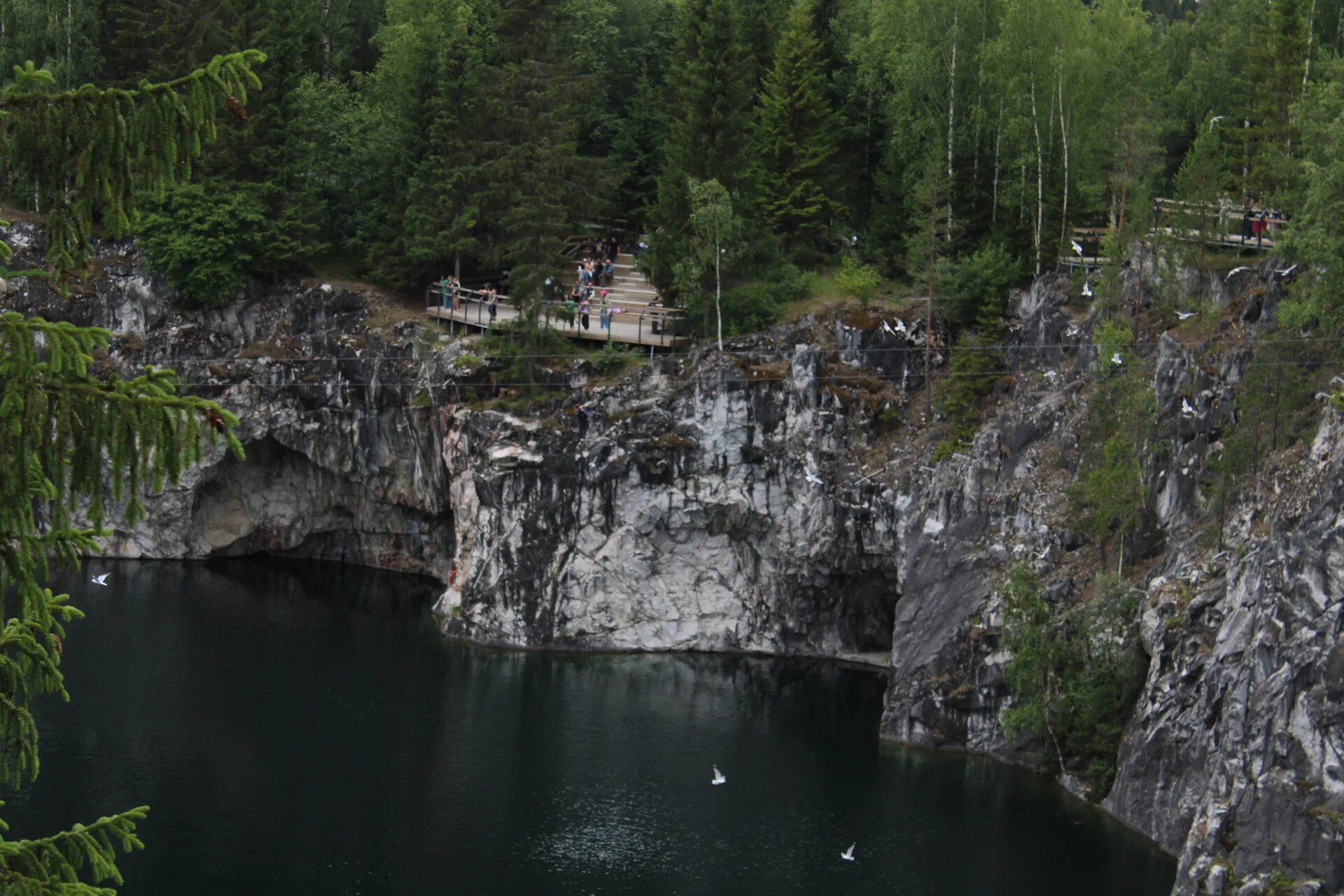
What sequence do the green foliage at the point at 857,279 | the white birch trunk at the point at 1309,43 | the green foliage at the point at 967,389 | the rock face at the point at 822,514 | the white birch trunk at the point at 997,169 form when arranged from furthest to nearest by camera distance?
the white birch trunk at the point at 997,169 → the green foliage at the point at 857,279 → the green foliage at the point at 967,389 → the white birch trunk at the point at 1309,43 → the rock face at the point at 822,514

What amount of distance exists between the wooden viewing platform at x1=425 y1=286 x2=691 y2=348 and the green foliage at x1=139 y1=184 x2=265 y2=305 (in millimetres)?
9150

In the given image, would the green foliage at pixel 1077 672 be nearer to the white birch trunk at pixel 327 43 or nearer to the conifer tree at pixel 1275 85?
the conifer tree at pixel 1275 85

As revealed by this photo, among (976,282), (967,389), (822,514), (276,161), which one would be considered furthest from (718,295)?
(276,161)

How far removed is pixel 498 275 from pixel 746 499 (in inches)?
731

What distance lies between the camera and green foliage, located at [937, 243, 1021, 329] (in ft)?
208

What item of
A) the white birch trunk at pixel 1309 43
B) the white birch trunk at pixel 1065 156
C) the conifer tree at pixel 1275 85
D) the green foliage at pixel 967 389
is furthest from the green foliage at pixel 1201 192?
the green foliage at pixel 967 389

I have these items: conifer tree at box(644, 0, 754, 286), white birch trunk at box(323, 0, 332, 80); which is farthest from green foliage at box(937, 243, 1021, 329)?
white birch trunk at box(323, 0, 332, 80)

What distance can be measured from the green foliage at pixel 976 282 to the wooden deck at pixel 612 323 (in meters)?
10.8

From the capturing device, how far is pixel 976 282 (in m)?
63.6

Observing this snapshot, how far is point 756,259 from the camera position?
6819cm

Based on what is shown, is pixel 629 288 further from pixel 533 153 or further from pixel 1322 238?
pixel 1322 238

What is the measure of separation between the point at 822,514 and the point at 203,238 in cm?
3120

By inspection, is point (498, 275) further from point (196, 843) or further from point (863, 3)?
point (196, 843)

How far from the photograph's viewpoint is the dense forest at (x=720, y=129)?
6481cm
